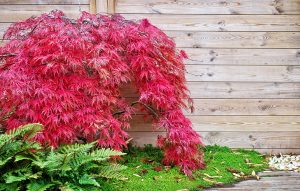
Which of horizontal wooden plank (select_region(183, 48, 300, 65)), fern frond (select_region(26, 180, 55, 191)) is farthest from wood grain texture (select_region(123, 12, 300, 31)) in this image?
fern frond (select_region(26, 180, 55, 191))

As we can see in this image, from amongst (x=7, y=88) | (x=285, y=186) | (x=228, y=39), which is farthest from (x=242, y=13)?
(x=7, y=88)

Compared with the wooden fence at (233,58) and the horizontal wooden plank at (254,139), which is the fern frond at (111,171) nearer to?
the wooden fence at (233,58)

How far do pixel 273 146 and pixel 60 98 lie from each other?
263 centimetres

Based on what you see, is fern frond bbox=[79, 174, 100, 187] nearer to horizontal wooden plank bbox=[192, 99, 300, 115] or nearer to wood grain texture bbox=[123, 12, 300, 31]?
horizontal wooden plank bbox=[192, 99, 300, 115]

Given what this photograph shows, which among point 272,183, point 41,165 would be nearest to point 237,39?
point 272,183

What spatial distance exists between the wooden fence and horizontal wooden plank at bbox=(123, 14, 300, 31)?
11 millimetres

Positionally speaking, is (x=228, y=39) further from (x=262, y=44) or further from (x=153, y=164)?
(x=153, y=164)

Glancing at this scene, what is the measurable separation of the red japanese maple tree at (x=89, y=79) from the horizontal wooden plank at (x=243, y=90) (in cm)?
72

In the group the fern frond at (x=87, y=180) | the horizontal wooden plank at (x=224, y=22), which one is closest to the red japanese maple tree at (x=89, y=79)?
the fern frond at (x=87, y=180)

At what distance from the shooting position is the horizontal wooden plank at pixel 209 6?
13.6ft

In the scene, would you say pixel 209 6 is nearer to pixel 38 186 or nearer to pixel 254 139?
pixel 254 139

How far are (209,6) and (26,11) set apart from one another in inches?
80.3

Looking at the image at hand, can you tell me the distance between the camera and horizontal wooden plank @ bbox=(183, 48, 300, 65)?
4.25m

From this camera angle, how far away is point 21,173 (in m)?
2.81
